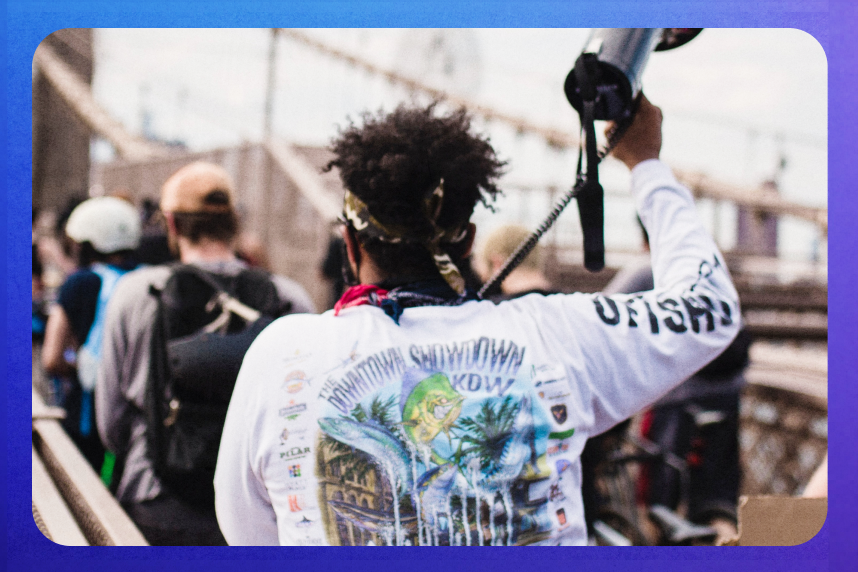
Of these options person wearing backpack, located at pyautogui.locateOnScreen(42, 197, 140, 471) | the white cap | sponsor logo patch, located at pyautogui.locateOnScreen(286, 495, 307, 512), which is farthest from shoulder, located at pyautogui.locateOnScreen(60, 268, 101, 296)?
sponsor logo patch, located at pyautogui.locateOnScreen(286, 495, 307, 512)

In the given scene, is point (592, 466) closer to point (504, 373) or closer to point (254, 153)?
point (504, 373)

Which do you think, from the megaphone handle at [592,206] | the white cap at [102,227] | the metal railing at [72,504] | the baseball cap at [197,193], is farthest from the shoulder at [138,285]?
the megaphone handle at [592,206]

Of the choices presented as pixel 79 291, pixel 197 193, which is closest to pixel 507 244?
pixel 197 193

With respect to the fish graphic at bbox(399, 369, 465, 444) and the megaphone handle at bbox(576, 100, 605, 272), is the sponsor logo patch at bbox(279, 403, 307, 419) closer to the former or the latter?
the fish graphic at bbox(399, 369, 465, 444)

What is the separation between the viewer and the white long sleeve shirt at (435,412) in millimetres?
1040

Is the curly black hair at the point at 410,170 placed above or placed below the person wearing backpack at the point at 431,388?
above

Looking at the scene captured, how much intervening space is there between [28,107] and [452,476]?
1083 mm

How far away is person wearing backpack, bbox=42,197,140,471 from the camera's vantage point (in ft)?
7.52

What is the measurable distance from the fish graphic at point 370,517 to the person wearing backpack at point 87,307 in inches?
59.4

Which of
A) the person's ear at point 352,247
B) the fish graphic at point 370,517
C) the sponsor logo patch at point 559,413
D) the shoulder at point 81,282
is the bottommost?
the fish graphic at point 370,517

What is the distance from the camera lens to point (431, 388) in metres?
1.05

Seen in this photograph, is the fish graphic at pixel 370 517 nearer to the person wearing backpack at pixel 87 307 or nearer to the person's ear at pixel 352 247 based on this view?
the person's ear at pixel 352 247

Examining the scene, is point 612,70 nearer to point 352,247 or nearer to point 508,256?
point 352,247

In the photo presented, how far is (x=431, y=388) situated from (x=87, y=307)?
1.67 m
